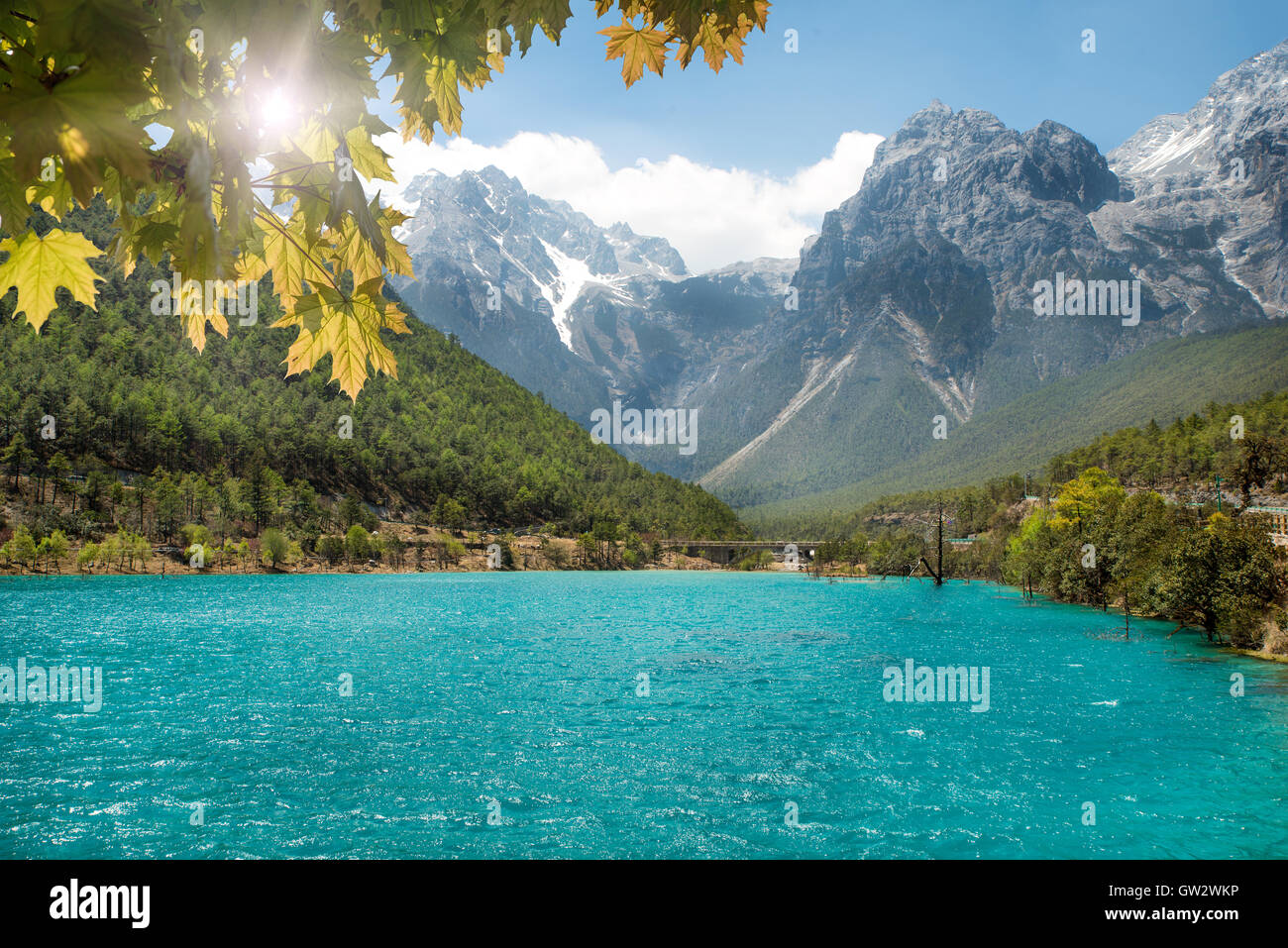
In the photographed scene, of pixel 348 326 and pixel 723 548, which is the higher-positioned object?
pixel 348 326

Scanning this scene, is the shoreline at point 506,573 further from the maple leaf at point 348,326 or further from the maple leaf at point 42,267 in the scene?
the maple leaf at point 42,267

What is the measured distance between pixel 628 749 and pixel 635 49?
22277 millimetres

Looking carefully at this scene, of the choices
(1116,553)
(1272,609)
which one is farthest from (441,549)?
(1272,609)

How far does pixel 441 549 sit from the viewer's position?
143 m

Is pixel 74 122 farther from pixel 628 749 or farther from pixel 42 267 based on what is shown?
pixel 628 749

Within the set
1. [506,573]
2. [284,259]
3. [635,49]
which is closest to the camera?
[284,259]

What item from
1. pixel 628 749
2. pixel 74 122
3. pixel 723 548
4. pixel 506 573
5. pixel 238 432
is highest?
pixel 238 432

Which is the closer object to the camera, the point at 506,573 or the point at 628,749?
the point at 628,749

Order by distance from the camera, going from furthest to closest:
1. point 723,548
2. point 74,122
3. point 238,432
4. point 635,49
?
point 723,548
point 238,432
point 635,49
point 74,122

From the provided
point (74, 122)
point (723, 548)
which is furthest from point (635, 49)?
point (723, 548)

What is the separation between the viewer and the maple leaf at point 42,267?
1588 millimetres

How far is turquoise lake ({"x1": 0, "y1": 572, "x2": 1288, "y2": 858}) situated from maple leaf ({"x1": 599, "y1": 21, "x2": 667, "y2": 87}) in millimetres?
14928

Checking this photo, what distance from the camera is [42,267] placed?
166 centimetres
